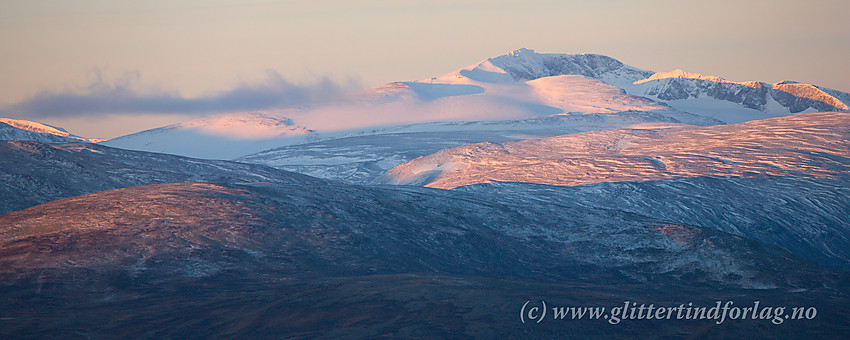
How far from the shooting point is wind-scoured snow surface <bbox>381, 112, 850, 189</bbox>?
412 ft

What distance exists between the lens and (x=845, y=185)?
121 m

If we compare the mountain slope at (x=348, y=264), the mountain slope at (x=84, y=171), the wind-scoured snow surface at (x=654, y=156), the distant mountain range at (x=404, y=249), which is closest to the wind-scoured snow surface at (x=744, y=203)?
the distant mountain range at (x=404, y=249)

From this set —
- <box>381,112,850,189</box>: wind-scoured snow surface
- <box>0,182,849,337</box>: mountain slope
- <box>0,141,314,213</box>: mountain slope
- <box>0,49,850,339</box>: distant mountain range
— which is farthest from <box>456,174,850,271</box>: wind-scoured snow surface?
<box>0,141,314,213</box>: mountain slope

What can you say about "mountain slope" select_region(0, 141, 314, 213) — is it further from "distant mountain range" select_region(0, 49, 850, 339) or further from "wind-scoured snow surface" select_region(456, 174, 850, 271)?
"wind-scoured snow surface" select_region(456, 174, 850, 271)

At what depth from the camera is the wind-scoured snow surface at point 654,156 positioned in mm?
125438

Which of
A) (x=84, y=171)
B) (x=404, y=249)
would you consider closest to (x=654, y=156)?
(x=404, y=249)

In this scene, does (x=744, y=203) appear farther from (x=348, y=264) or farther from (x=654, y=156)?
(x=348, y=264)

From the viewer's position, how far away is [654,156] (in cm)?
13888

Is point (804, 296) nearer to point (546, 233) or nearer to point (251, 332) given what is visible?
point (546, 233)

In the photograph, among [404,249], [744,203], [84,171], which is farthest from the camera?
[744,203]

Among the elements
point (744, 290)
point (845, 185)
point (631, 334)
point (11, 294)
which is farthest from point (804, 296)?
point (845, 185)

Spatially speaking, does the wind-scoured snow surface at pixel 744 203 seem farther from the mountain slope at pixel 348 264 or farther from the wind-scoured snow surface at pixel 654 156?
the mountain slope at pixel 348 264

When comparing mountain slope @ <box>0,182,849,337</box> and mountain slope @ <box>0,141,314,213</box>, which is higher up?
mountain slope @ <box>0,141,314,213</box>

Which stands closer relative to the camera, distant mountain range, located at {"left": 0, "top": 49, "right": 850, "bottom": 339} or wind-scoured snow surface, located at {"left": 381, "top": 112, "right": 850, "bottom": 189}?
distant mountain range, located at {"left": 0, "top": 49, "right": 850, "bottom": 339}
